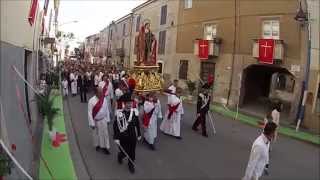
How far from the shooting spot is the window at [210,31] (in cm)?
2942

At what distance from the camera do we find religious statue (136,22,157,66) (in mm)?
17359

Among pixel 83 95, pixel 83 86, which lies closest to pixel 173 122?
pixel 83 86

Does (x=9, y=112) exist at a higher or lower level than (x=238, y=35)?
lower

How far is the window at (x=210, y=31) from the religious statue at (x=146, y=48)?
40.2ft

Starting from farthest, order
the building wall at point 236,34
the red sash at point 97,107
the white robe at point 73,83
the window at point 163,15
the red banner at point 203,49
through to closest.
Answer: the window at point 163,15
the red banner at point 203,49
the white robe at point 73,83
the building wall at point 236,34
the red sash at point 97,107

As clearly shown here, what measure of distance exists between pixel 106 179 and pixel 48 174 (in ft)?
3.83

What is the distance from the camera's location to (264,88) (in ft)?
90.6

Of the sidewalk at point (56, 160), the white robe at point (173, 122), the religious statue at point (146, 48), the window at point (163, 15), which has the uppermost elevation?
the window at point (163, 15)

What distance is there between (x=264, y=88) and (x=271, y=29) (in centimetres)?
480

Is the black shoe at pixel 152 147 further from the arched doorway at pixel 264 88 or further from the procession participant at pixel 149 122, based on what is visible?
the arched doorway at pixel 264 88

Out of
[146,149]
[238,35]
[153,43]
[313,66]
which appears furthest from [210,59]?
[146,149]

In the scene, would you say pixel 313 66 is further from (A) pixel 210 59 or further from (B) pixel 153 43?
(A) pixel 210 59

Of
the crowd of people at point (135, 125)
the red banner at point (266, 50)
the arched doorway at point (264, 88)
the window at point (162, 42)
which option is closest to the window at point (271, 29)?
the red banner at point (266, 50)

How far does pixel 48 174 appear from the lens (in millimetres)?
8969
